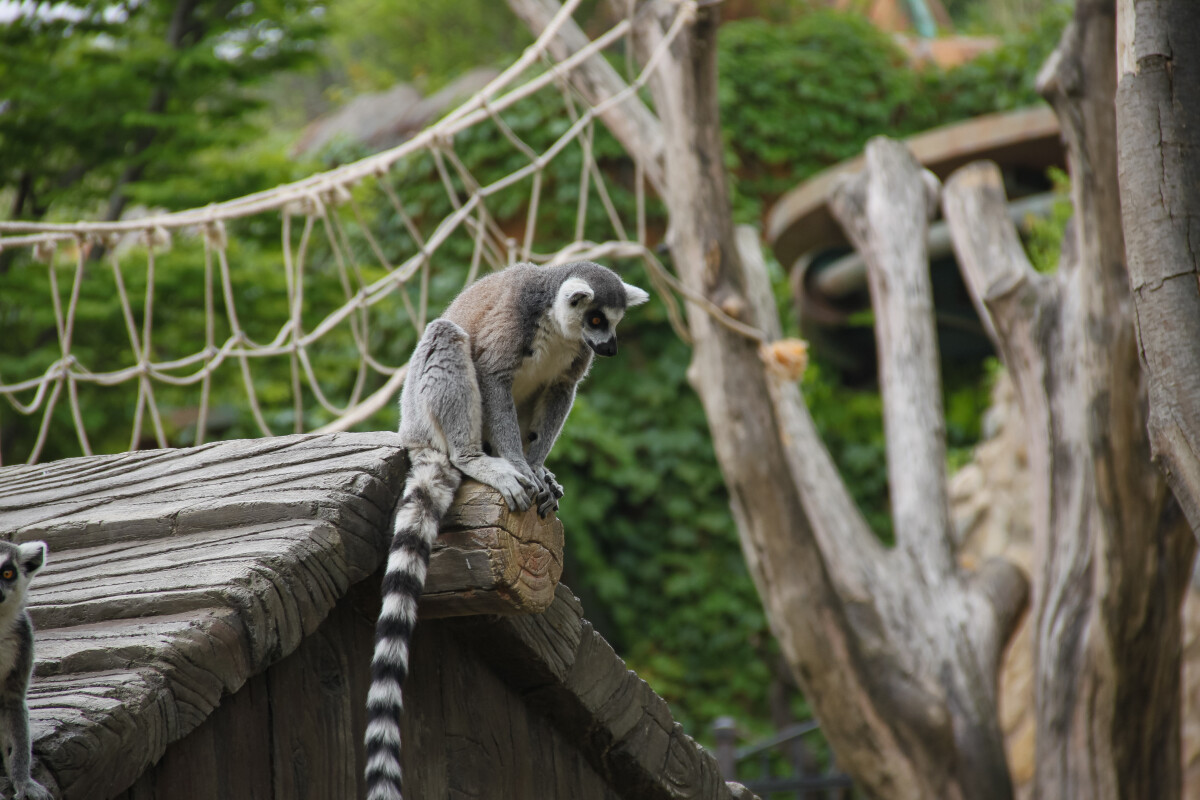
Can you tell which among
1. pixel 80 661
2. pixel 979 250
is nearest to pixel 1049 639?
pixel 979 250

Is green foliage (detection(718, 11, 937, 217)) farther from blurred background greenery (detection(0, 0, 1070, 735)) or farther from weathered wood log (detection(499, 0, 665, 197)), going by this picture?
weathered wood log (detection(499, 0, 665, 197))

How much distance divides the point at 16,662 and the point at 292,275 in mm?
4553

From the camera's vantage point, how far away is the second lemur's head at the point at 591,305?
2463mm

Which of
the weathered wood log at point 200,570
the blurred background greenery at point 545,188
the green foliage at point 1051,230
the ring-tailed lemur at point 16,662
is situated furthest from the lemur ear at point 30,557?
the green foliage at point 1051,230

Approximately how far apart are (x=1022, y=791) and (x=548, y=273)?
517 cm

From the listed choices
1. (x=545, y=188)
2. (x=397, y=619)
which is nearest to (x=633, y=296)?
(x=397, y=619)

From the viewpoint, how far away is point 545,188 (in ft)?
31.1

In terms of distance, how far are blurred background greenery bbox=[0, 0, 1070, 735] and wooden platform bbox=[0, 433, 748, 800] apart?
15.5 ft

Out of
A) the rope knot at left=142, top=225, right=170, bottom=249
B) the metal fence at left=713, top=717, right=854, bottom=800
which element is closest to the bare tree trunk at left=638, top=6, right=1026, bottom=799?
the metal fence at left=713, top=717, right=854, bottom=800

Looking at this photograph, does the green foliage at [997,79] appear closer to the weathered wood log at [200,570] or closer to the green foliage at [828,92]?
the green foliage at [828,92]

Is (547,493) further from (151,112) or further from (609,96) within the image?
(151,112)

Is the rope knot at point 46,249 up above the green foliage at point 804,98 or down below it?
below

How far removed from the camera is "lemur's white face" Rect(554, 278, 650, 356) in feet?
8.06

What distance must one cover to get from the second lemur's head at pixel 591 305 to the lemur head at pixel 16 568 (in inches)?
49.7
